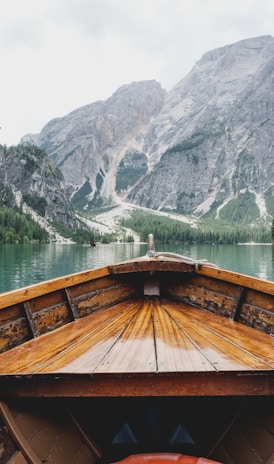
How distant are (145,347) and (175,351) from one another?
1.37 feet

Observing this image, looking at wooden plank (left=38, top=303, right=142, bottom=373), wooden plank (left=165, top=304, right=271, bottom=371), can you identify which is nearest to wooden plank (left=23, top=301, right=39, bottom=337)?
wooden plank (left=38, top=303, right=142, bottom=373)

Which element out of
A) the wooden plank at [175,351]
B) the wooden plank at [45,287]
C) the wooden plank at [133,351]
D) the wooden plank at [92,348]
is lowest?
the wooden plank at [92,348]

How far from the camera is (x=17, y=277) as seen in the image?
51219 mm

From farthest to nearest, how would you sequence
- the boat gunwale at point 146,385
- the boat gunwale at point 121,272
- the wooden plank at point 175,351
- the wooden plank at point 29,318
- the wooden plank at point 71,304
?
the wooden plank at point 71,304, the wooden plank at point 29,318, the boat gunwale at point 121,272, the wooden plank at point 175,351, the boat gunwale at point 146,385

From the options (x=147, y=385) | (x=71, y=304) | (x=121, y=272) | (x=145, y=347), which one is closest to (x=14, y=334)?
(x=71, y=304)

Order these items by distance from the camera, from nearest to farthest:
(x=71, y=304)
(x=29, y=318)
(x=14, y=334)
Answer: (x=14, y=334)
(x=29, y=318)
(x=71, y=304)

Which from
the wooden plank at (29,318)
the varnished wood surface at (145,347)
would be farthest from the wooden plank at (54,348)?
the wooden plank at (29,318)

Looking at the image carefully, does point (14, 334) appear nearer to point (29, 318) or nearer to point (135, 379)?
point (29, 318)

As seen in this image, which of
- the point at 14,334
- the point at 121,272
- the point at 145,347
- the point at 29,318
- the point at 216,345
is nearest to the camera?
the point at 145,347

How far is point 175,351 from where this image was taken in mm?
4715

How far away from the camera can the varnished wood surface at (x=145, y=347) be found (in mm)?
4180

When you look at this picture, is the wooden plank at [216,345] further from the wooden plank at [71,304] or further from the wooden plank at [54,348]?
the wooden plank at [71,304]

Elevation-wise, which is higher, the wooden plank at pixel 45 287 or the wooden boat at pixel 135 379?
the wooden plank at pixel 45 287

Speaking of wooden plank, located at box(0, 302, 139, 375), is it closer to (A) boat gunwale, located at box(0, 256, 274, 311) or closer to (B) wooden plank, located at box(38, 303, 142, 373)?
(B) wooden plank, located at box(38, 303, 142, 373)
